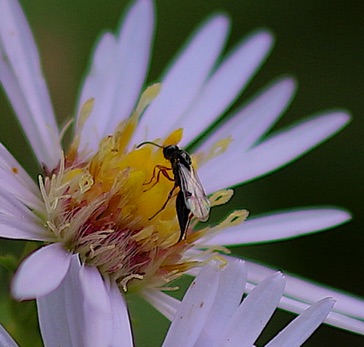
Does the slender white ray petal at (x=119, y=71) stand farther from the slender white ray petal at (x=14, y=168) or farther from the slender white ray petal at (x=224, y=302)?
the slender white ray petal at (x=224, y=302)

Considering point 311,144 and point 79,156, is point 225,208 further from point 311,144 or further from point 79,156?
point 79,156

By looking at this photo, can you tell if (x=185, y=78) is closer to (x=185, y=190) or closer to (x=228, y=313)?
(x=185, y=190)

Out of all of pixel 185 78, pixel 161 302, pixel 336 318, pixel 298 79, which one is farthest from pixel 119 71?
pixel 298 79

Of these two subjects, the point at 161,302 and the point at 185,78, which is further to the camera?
the point at 185,78

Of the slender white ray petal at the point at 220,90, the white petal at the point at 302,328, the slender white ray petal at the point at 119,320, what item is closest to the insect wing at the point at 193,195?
the slender white ray petal at the point at 119,320

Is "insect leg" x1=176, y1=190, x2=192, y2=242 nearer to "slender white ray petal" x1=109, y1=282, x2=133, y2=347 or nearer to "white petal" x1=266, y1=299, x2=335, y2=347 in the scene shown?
"slender white ray petal" x1=109, y1=282, x2=133, y2=347

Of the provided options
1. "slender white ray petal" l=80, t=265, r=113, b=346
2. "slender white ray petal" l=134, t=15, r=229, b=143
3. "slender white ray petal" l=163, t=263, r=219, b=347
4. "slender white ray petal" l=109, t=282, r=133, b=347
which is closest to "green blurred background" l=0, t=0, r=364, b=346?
"slender white ray petal" l=134, t=15, r=229, b=143
